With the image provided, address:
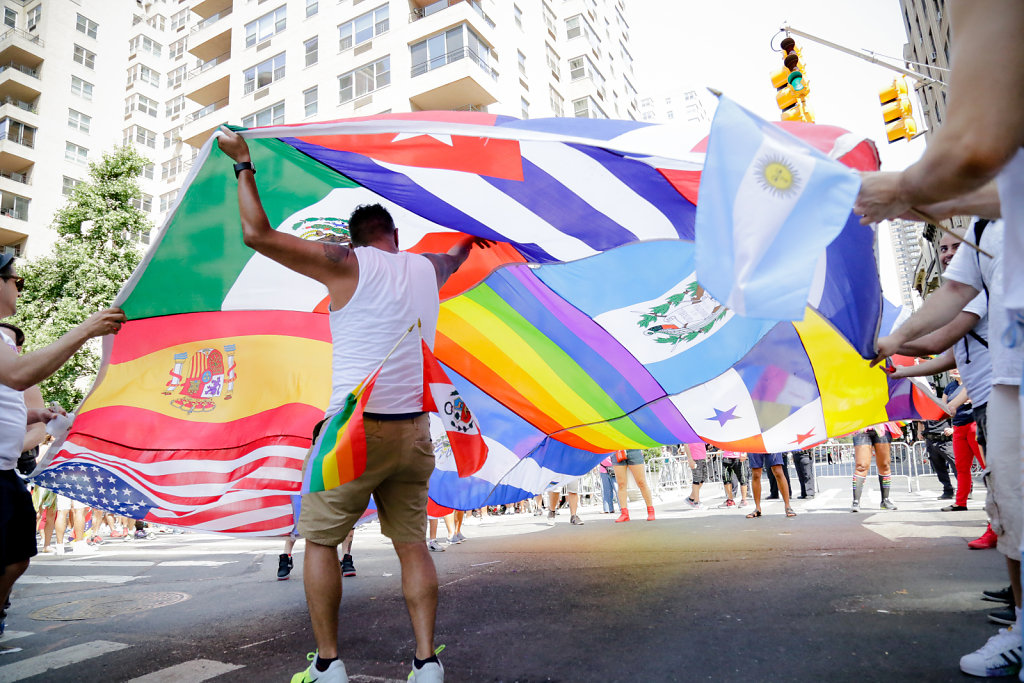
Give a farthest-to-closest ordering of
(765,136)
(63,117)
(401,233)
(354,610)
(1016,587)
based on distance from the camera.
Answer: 1. (63,117)
2. (354,610)
3. (401,233)
4. (1016,587)
5. (765,136)

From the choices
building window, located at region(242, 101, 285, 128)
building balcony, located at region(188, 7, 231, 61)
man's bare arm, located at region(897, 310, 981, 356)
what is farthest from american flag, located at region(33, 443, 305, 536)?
building balcony, located at region(188, 7, 231, 61)

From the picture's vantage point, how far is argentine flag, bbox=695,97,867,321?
4.63 ft

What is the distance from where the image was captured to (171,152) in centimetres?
4069

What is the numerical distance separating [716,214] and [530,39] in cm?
3387

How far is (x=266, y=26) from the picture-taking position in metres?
30.4

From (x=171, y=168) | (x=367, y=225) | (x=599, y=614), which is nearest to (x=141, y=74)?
(x=171, y=168)

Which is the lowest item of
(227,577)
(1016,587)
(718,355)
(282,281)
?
(227,577)

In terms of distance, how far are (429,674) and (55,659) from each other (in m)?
2.40

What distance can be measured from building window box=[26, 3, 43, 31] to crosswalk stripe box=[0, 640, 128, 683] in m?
46.4

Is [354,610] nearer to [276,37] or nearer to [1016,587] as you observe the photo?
[1016,587]

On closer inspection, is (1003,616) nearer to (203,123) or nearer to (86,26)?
(203,123)

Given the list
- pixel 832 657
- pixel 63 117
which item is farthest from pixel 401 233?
pixel 63 117

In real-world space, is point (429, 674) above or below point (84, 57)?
below

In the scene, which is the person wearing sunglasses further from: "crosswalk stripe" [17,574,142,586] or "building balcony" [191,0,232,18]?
"building balcony" [191,0,232,18]
